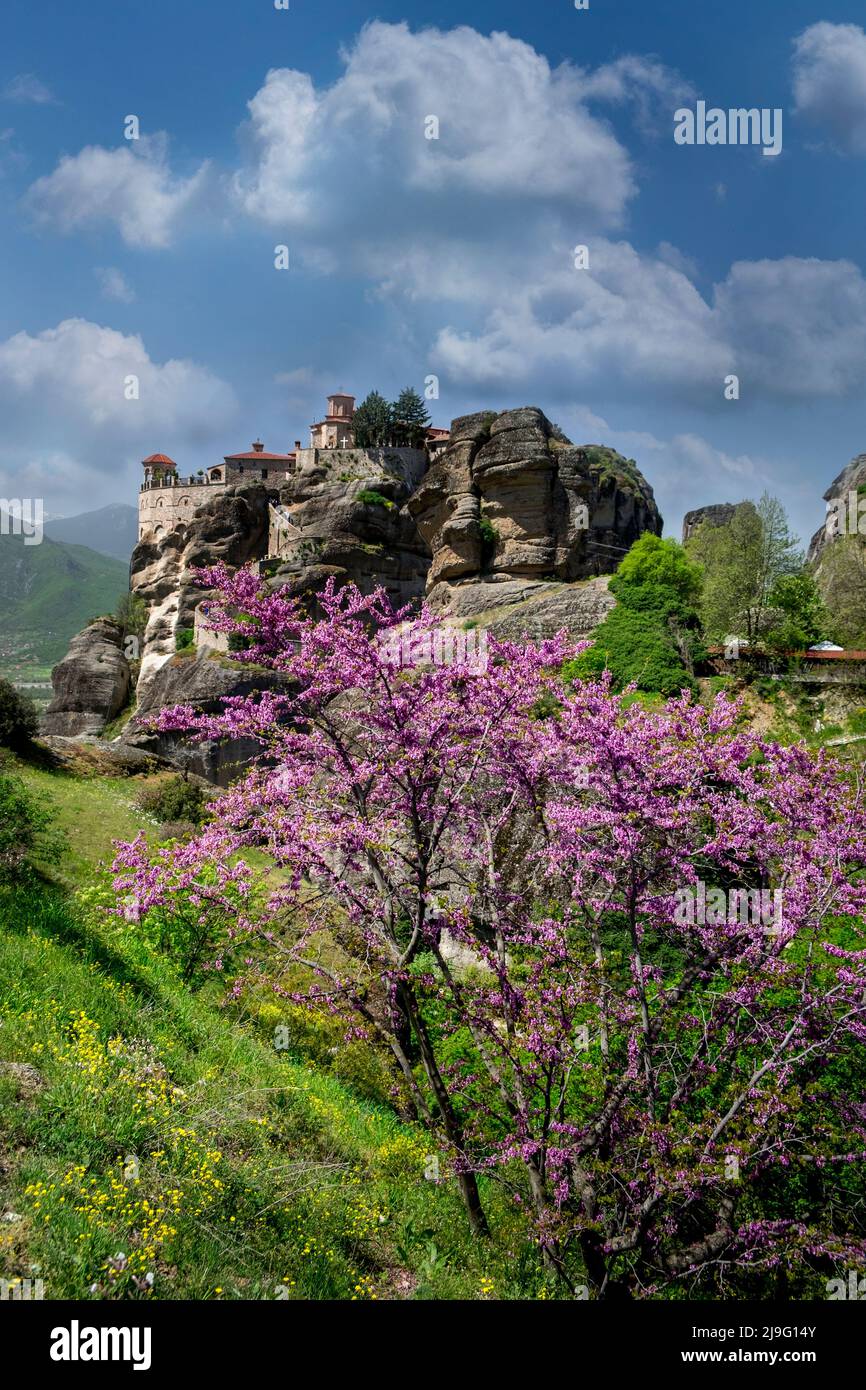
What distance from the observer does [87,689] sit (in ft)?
165

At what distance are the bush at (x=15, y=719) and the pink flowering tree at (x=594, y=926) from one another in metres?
21.3

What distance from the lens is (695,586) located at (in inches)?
1512

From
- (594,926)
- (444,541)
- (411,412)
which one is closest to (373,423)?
(411,412)

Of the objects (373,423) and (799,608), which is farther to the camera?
(373,423)

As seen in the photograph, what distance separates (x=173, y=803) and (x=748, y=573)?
23.9 m

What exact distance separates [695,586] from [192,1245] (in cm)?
3743

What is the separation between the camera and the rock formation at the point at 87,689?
4931 cm
